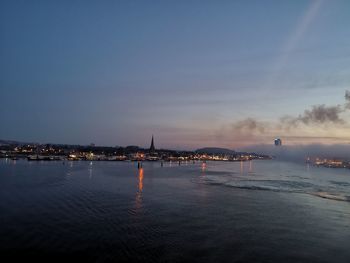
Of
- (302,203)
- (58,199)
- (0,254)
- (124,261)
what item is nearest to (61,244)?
(0,254)

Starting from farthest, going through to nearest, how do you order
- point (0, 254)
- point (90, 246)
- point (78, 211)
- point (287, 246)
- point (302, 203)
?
point (302, 203), point (78, 211), point (287, 246), point (90, 246), point (0, 254)

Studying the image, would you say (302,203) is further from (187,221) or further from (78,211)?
(78,211)

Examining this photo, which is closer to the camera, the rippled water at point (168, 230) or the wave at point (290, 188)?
the rippled water at point (168, 230)

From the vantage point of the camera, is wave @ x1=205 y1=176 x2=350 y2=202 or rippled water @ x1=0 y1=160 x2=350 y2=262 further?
wave @ x1=205 y1=176 x2=350 y2=202

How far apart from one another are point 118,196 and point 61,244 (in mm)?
17026

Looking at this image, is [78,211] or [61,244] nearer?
[61,244]

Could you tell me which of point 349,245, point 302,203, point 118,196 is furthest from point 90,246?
point 302,203

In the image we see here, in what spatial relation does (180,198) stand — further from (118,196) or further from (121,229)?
(121,229)

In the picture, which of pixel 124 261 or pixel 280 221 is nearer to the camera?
pixel 124 261

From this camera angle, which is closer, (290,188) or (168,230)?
(168,230)

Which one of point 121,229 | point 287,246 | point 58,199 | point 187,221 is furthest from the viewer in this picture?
point 58,199

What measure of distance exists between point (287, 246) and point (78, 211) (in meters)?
14.4

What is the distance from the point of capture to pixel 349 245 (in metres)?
17.0

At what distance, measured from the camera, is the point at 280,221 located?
72.6 feet
